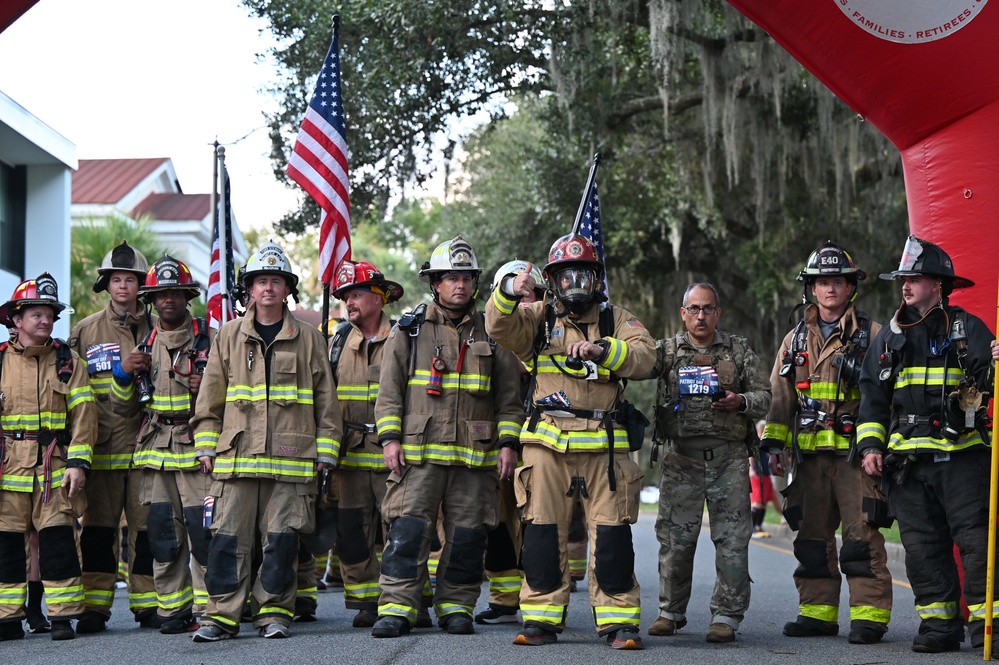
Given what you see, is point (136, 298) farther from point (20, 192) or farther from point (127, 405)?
point (20, 192)

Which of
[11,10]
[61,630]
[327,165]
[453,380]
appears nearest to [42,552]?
[61,630]

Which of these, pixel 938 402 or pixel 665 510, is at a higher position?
pixel 938 402

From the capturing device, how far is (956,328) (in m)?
7.32

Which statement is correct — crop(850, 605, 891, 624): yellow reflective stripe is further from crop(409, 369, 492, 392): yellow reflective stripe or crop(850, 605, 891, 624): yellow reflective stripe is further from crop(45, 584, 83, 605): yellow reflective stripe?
crop(45, 584, 83, 605): yellow reflective stripe

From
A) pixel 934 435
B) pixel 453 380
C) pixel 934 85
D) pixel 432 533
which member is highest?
pixel 934 85

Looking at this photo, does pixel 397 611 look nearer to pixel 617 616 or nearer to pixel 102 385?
pixel 617 616

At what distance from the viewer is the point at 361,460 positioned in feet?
29.0

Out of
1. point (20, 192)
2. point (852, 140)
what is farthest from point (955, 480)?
point (20, 192)

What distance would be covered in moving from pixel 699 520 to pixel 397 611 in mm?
1947

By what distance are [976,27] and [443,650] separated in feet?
16.9

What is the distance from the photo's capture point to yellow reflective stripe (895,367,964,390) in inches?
286

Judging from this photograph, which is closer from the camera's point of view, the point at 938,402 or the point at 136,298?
the point at 938,402

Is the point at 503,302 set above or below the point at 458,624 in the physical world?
above

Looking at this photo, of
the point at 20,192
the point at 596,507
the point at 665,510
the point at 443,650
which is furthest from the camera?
the point at 20,192
